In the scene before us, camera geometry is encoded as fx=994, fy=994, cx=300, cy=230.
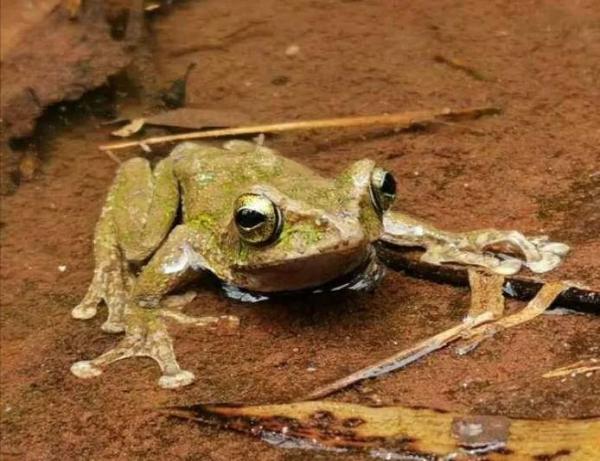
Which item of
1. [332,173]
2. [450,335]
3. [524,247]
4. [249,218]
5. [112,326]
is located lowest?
[112,326]

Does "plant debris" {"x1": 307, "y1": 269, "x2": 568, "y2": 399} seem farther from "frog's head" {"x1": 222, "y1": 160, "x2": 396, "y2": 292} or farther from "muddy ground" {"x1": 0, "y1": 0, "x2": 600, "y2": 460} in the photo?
"frog's head" {"x1": 222, "y1": 160, "x2": 396, "y2": 292}

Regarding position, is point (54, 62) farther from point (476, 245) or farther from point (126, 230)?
point (476, 245)

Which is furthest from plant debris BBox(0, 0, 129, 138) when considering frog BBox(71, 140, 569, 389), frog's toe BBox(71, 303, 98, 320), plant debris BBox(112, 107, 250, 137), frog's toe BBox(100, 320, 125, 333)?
frog's toe BBox(100, 320, 125, 333)

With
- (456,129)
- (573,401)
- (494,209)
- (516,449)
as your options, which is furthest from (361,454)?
(456,129)

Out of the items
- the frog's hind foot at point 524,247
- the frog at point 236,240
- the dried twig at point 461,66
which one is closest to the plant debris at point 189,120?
the frog at point 236,240

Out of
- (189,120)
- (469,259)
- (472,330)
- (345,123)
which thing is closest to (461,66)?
(345,123)

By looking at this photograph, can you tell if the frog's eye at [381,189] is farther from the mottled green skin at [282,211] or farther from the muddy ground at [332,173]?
the muddy ground at [332,173]
